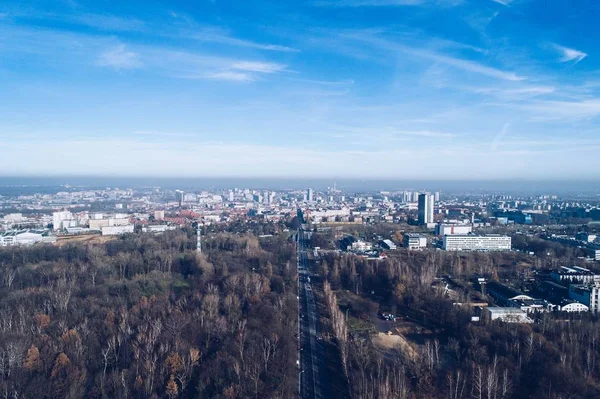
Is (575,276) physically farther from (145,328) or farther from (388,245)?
(145,328)

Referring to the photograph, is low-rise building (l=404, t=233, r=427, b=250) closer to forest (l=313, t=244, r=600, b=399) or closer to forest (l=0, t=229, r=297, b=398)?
forest (l=0, t=229, r=297, b=398)

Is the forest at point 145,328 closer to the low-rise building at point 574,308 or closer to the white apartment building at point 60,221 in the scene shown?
the low-rise building at point 574,308

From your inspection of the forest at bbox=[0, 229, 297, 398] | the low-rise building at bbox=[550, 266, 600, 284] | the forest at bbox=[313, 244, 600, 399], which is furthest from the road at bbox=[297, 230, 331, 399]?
the low-rise building at bbox=[550, 266, 600, 284]

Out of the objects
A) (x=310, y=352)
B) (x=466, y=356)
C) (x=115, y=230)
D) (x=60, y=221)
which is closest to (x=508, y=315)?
(x=466, y=356)

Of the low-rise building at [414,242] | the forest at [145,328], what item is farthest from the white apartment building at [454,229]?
the forest at [145,328]

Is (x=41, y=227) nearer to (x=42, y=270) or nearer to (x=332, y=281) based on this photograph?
(x=42, y=270)

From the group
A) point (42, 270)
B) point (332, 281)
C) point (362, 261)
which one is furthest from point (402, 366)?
point (42, 270)
